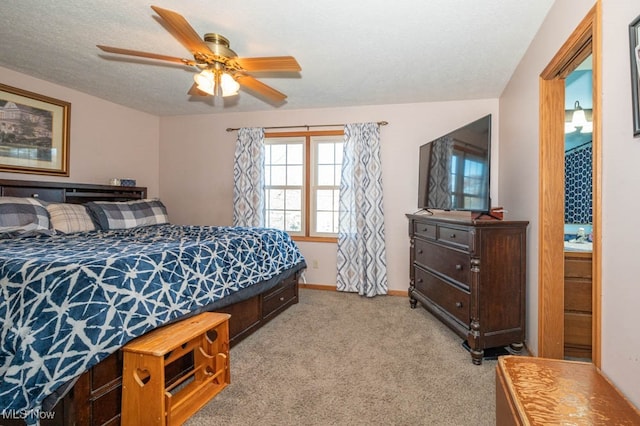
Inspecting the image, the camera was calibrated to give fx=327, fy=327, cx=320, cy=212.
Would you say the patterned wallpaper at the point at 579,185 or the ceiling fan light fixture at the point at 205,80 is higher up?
the ceiling fan light fixture at the point at 205,80

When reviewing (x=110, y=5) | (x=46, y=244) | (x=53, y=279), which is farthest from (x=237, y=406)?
(x=110, y=5)

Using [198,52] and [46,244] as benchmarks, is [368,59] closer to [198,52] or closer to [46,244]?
[198,52]

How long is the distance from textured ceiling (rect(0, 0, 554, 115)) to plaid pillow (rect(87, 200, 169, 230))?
1.26 meters

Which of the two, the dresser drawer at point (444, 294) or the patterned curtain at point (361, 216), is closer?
the dresser drawer at point (444, 294)

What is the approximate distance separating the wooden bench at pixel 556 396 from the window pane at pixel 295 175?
333 centimetres

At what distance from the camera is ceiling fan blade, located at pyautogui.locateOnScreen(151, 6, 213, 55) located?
1.57 meters

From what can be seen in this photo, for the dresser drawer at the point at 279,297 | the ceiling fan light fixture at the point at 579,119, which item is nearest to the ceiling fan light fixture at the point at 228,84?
the dresser drawer at the point at 279,297

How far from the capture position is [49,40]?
8.15 ft

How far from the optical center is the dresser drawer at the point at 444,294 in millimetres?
2438

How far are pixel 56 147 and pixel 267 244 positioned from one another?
101 inches

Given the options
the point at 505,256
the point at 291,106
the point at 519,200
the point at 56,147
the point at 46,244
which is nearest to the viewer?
the point at 46,244

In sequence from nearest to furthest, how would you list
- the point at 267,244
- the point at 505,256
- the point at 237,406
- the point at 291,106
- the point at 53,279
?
1. the point at 53,279
2. the point at 237,406
3. the point at 505,256
4. the point at 267,244
5. the point at 291,106

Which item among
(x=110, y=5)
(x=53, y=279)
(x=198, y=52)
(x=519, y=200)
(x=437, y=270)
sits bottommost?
(x=437, y=270)
